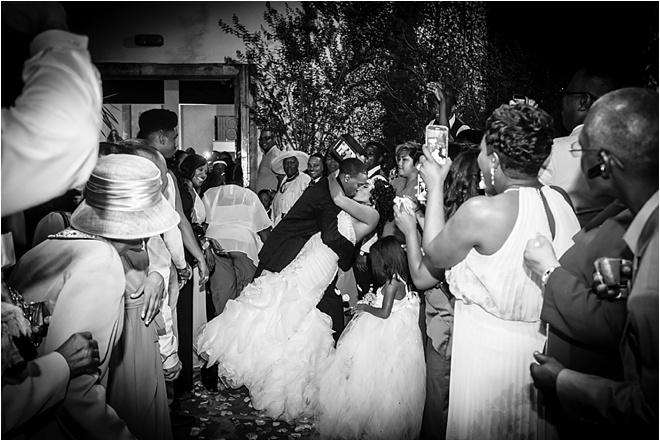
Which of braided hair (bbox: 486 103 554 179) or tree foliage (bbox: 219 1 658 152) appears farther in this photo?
tree foliage (bbox: 219 1 658 152)

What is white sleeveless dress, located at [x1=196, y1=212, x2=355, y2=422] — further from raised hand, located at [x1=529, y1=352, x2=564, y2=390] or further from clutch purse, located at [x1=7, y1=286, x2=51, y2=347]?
clutch purse, located at [x1=7, y1=286, x2=51, y2=347]

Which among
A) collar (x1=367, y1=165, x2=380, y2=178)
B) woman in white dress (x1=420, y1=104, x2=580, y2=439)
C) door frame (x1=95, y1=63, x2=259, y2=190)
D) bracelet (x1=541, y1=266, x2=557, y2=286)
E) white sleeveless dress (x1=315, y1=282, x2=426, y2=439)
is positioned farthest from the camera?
door frame (x1=95, y1=63, x2=259, y2=190)

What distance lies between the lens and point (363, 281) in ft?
16.4

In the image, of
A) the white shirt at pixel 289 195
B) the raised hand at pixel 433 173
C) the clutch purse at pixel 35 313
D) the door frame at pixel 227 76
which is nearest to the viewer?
the clutch purse at pixel 35 313

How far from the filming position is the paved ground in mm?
4129

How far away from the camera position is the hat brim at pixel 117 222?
2.17 meters

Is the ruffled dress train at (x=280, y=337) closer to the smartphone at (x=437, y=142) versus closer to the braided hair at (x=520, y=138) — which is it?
the smartphone at (x=437, y=142)

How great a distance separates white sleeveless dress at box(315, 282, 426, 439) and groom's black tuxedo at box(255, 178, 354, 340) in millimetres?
815

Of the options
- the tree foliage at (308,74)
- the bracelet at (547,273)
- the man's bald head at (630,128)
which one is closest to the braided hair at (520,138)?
the bracelet at (547,273)

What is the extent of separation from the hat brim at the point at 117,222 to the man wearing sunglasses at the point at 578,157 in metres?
1.70

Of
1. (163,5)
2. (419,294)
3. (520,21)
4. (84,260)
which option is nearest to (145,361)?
(84,260)

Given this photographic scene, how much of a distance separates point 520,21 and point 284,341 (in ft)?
18.4

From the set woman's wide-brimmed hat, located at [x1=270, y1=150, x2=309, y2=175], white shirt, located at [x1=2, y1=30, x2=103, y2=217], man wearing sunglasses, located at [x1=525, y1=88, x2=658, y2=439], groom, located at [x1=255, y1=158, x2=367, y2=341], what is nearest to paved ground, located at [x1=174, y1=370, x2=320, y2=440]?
groom, located at [x1=255, y1=158, x2=367, y2=341]

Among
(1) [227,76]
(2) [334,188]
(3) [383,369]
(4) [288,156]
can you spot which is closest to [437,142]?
(3) [383,369]
